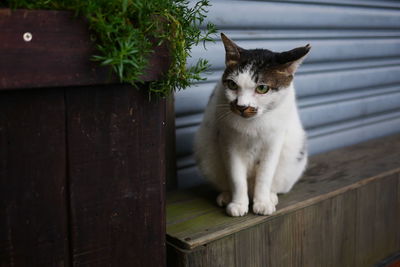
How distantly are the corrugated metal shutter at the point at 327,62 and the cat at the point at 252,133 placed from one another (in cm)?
→ 35

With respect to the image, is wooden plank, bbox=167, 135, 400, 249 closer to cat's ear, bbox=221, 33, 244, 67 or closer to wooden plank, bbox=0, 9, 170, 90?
cat's ear, bbox=221, 33, 244, 67

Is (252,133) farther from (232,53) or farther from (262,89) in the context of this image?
(232,53)

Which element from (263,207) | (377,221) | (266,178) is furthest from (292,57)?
(377,221)

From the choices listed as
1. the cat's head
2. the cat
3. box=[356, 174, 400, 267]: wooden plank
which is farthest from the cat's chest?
box=[356, 174, 400, 267]: wooden plank

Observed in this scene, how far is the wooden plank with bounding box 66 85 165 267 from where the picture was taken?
1.20m

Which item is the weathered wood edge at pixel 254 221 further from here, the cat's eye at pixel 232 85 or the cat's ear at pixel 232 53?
the cat's ear at pixel 232 53

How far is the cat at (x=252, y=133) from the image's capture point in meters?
1.62

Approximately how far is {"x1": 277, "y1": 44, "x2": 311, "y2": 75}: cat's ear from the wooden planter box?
57cm

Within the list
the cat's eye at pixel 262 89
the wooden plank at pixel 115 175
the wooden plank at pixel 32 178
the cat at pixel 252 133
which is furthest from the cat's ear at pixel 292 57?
the wooden plank at pixel 32 178

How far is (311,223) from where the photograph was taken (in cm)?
198

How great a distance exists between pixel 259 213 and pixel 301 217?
266 mm

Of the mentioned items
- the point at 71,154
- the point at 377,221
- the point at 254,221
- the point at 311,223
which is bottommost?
the point at 377,221

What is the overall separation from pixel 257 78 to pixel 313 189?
81 cm

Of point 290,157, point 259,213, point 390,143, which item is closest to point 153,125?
point 259,213
